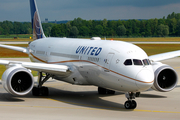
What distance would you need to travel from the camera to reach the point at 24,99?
23172 mm

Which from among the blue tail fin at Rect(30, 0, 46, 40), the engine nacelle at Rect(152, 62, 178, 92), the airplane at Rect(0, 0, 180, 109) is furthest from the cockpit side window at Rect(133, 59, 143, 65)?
the blue tail fin at Rect(30, 0, 46, 40)

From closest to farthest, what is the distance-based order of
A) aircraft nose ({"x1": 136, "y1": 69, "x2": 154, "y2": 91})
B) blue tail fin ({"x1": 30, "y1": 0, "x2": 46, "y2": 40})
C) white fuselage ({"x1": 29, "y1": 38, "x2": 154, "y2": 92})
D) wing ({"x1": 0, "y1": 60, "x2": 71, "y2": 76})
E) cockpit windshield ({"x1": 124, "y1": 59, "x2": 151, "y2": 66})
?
1. aircraft nose ({"x1": 136, "y1": 69, "x2": 154, "y2": 91})
2. white fuselage ({"x1": 29, "y1": 38, "x2": 154, "y2": 92})
3. cockpit windshield ({"x1": 124, "y1": 59, "x2": 151, "y2": 66})
4. wing ({"x1": 0, "y1": 60, "x2": 71, "y2": 76})
5. blue tail fin ({"x1": 30, "y1": 0, "x2": 46, "y2": 40})

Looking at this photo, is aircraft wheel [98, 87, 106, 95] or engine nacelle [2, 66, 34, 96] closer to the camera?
engine nacelle [2, 66, 34, 96]

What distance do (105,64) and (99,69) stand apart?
2.11 feet

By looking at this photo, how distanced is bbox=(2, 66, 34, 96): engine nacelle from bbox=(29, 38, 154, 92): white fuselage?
315 centimetres

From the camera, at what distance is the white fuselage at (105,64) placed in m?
18.3

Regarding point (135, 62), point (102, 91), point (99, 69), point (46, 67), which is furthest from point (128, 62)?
point (102, 91)

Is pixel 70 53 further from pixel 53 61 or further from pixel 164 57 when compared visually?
pixel 164 57

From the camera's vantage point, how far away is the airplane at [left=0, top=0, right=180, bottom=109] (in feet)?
60.8

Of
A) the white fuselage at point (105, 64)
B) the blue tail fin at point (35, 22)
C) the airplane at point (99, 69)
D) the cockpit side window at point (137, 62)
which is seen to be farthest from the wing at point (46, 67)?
the blue tail fin at point (35, 22)

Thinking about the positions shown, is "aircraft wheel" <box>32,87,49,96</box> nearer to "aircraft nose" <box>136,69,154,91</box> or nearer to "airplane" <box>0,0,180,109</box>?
"airplane" <box>0,0,180,109</box>

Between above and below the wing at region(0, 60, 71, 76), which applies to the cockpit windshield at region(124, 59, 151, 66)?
above

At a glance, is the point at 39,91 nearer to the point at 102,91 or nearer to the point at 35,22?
the point at 102,91

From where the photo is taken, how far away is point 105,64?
1970cm
